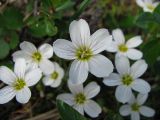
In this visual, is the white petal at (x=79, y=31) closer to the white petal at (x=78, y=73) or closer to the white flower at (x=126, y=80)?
the white petal at (x=78, y=73)

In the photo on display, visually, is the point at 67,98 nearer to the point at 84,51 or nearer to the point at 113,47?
the point at 84,51

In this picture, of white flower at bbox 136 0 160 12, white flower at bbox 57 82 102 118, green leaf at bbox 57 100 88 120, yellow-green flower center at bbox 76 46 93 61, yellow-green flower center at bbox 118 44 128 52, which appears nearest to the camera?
green leaf at bbox 57 100 88 120

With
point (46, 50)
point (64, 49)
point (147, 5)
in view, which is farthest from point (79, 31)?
point (147, 5)

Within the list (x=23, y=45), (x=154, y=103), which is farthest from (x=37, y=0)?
(x=154, y=103)

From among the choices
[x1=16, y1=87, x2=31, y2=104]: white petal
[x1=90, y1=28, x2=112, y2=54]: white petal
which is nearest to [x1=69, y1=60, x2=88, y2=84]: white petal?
[x1=90, y1=28, x2=112, y2=54]: white petal

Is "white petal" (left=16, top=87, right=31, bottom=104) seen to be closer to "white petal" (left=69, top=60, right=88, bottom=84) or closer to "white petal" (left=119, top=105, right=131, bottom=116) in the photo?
"white petal" (left=69, top=60, right=88, bottom=84)

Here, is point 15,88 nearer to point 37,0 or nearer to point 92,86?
point 92,86
